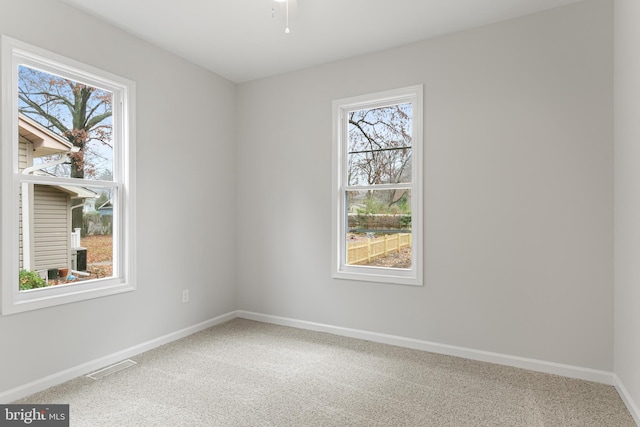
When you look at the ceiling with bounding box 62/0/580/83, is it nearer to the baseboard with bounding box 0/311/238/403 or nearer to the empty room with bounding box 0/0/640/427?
the empty room with bounding box 0/0/640/427

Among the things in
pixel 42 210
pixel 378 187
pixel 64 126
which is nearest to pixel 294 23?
pixel 378 187

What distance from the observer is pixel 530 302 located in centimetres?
282

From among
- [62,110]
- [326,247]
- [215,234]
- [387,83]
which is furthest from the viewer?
[215,234]

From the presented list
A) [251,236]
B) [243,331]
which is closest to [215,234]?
[251,236]

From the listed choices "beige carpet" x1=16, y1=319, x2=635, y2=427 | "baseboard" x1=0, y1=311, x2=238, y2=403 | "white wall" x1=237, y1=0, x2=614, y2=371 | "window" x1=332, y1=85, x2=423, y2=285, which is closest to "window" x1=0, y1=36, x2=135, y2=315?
"baseboard" x1=0, y1=311, x2=238, y2=403

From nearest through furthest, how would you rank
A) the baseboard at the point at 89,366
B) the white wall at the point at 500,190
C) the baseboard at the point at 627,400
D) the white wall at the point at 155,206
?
the baseboard at the point at 627,400 < the baseboard at the point at 89,366 < the white wall at the point at 155,206 < the white wall at the point at 500,190

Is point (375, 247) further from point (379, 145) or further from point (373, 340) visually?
point (379, 145)

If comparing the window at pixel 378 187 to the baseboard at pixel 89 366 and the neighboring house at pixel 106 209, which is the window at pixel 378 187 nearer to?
the baseboard at pixel 89 366

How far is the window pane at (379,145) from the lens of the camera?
11.2 feet

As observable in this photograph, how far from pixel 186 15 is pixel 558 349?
3.76 metres

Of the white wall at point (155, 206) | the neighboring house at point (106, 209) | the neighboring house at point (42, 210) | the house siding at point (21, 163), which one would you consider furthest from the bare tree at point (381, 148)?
the house siding at point (21, 163)

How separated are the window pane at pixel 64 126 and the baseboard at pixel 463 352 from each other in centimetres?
227

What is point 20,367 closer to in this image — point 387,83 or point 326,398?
point 326,398

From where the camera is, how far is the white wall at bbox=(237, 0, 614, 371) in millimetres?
2633
